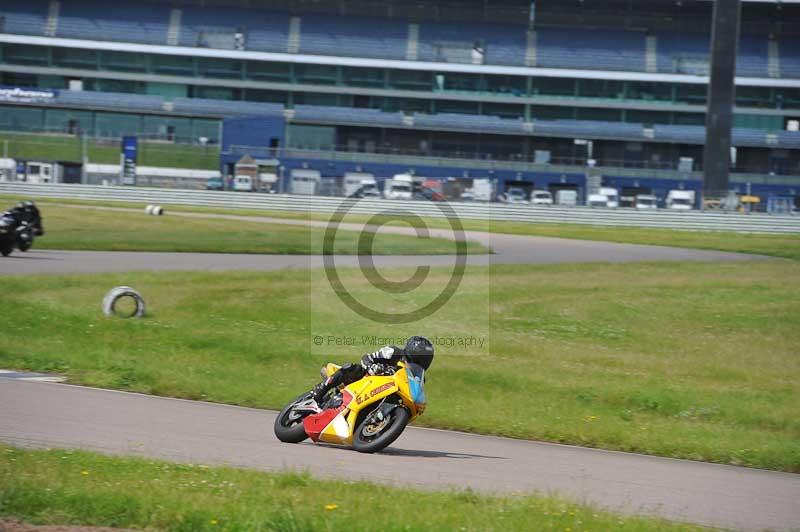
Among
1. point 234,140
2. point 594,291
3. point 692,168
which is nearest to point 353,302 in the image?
point 594,291

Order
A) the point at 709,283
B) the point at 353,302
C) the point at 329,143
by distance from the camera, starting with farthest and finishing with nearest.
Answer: the point at 329,143 → the point at 709,283 → the point at 353,302

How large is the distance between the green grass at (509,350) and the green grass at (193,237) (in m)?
7.33

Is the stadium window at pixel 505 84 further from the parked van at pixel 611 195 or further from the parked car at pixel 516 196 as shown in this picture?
the parked van at pixel 611 195

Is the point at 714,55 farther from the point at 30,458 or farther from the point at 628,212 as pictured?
the point at 30,458

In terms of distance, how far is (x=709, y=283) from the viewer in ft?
80.5

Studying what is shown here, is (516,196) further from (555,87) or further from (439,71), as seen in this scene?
(439,71)

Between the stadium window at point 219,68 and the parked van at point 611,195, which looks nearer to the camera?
the parked van at point 611,195

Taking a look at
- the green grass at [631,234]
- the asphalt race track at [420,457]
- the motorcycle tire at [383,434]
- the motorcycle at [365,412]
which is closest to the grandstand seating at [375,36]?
the green grass at [631,234]

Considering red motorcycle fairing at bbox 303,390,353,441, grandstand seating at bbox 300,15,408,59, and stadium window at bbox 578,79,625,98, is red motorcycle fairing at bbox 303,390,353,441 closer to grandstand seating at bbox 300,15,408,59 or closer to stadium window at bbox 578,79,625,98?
stadium window at bbox 578,79,625,98

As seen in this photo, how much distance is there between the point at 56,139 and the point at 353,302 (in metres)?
42.1

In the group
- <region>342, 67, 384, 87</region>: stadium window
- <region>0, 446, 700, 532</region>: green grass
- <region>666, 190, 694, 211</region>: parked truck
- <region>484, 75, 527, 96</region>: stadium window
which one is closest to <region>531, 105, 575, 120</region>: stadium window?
<region>484, 75, 527, 96</region>: stadium window

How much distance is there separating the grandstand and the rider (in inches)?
2303

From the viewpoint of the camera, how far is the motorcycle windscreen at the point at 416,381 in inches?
346

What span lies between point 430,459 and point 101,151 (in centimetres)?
5291
